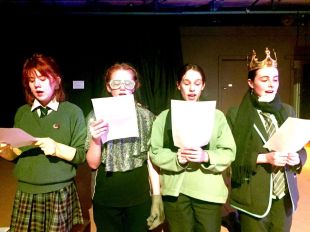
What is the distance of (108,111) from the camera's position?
1751 millimetres

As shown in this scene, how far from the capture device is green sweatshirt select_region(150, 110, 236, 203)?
1806 mm

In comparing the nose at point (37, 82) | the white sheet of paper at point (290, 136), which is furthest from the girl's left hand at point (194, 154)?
the nose at point (37, 82)

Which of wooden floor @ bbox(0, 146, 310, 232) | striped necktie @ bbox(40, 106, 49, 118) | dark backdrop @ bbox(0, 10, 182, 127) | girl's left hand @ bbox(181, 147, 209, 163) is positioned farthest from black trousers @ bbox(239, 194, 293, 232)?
dark backdrop @ bbox(0, 10, 182, 127)

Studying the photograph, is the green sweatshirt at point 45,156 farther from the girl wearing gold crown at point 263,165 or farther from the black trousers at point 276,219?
the black trousers at point 276,219

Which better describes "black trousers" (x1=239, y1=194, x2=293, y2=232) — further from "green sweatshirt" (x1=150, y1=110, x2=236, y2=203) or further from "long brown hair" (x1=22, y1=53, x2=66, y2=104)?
"long brown hair" (x1=22, y1=53, x2=66, y2=104)

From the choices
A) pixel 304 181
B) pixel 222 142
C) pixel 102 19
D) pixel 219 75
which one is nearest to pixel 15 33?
pixel 102 19

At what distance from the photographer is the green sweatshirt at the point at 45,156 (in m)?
1.81

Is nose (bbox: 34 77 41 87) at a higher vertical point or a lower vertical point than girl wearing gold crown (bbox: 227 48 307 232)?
higher

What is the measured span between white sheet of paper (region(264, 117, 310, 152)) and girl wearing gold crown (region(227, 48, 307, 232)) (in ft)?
0.20

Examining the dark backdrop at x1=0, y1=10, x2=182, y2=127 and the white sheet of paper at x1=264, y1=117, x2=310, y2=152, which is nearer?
the white sheet of paper at x1=264, y1=117, x2=310, y2=152

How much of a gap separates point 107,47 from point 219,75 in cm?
241

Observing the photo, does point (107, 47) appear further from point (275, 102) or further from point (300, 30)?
point (275, 102)

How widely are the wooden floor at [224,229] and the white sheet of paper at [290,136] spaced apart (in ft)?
4.50

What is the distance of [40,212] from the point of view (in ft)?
5.99
